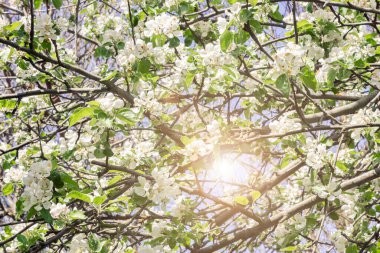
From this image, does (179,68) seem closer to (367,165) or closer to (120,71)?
(120,71)

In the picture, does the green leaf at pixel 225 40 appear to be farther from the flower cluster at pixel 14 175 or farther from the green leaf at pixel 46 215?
the flower cluster at pixel 14 175

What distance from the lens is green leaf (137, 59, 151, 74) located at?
2.06 metres

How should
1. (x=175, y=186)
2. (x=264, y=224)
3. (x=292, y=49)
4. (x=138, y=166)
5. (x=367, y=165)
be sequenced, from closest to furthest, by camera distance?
(x=292, y=49) < (x=175, y=186) < (x=138, y=166) < (x=264, y=224) < (x=367, y=165)

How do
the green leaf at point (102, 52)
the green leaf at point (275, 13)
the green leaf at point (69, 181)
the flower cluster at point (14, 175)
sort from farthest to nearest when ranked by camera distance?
the green leaf at point (102, 52) < the flower cluster at point (14, 175) < the green leaf at point (275, 13) < the green leaf at point (69, 181)

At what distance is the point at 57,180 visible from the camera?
5.84ft

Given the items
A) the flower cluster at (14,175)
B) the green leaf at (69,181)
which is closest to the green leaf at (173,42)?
the green leaf at (69,181)

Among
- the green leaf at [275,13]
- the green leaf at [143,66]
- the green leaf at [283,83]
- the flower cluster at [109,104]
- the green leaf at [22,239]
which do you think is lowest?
the green leaf at [22,239]

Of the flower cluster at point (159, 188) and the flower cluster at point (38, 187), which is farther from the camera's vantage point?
the flower cluster at point (159, 188)

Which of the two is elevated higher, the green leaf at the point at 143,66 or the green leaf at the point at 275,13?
the green leaf at the point at 275,13

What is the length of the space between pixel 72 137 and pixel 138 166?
0.37 meters

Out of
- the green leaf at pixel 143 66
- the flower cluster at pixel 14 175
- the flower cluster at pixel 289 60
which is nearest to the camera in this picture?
the flower cluster at pixel 289 60

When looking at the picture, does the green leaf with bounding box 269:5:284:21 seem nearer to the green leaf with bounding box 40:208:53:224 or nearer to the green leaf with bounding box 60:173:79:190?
the green leaf with bounding box 60:173:79:190

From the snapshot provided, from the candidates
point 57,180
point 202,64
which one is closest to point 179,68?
point 202,64

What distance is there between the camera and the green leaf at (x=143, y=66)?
81.2 inches
